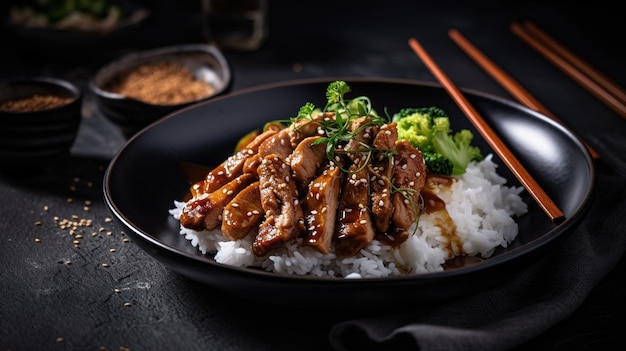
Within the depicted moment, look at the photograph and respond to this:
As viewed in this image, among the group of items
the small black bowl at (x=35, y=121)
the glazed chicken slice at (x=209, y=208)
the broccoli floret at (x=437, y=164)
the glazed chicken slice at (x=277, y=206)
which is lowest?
the small black bowl at (x=35, y=121)

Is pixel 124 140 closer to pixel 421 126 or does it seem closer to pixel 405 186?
pixel 421 126

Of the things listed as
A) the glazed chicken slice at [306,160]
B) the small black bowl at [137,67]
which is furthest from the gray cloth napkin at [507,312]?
the small black bowl at [137,67]

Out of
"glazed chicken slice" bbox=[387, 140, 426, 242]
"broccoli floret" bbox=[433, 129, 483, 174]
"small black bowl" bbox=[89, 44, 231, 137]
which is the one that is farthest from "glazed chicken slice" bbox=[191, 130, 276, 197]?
"small black bowl" bbox=[89, 44, 231, 137]

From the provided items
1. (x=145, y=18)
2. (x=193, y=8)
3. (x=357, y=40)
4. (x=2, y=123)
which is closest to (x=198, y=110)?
(x=2, y=123)

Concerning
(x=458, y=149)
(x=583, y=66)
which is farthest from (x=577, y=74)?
Answer: (x=458, y=149)

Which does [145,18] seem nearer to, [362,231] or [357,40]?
[357,40]

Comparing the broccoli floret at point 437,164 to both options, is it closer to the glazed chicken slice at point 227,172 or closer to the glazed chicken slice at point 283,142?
the glazed chicken slice at point 283,142
